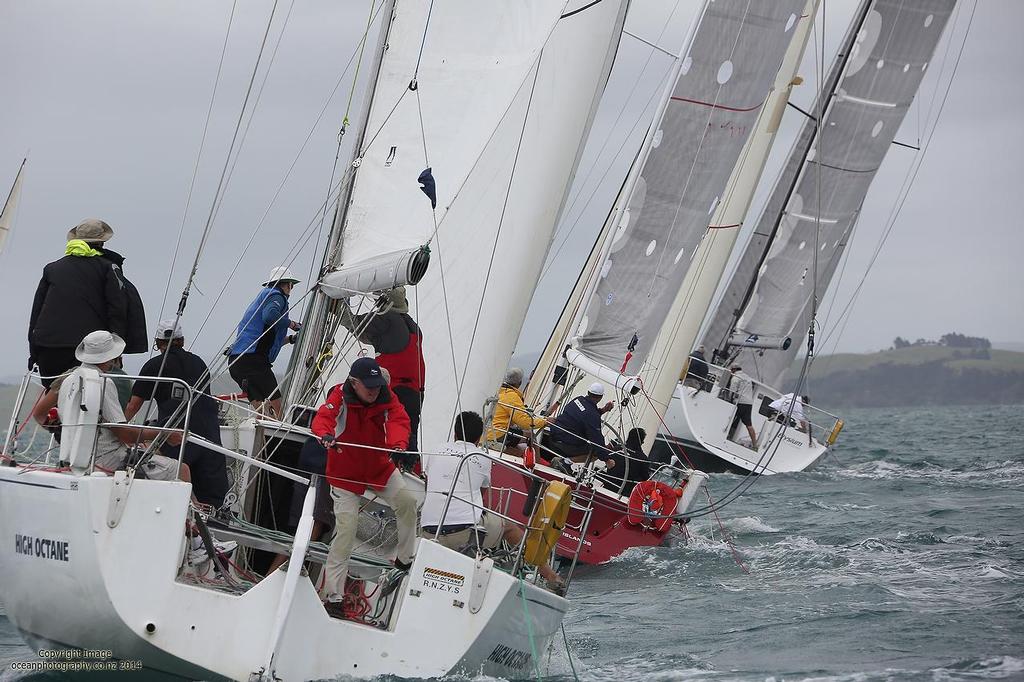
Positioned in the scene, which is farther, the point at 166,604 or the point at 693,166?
the point at 693,166

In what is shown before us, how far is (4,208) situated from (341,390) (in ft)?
14.0

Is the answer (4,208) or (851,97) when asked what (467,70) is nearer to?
(4,208)

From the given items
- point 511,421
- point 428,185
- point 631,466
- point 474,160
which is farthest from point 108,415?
point 631,466

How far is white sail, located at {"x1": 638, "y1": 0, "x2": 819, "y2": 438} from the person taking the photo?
1845 cm

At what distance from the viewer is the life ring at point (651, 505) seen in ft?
40.0

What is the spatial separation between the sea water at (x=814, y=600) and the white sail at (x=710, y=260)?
6.70 feet

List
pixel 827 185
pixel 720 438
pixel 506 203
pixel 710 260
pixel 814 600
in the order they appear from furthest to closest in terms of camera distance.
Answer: pixel 720 438 < pixel 827 185 < pixel 710 260 < pixel 814 600 < pixel 506 203

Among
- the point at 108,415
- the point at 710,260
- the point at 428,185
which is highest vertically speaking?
the point at 710,260

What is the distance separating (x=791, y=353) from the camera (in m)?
24.6

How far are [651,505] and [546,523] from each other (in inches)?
203

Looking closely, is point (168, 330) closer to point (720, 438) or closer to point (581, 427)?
point (581, 427)

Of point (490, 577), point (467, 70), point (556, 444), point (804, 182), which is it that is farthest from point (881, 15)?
point (490, 577)

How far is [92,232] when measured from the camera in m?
7.58

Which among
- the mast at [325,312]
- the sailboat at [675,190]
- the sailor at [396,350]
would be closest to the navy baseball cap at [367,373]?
the sailor at [396,350]
